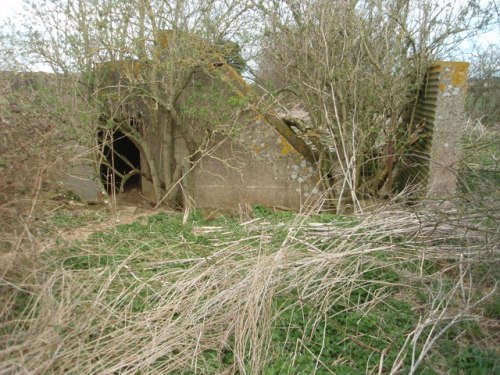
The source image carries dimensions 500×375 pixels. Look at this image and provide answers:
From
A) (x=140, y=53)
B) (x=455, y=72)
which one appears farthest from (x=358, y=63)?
(x=140, y=53)

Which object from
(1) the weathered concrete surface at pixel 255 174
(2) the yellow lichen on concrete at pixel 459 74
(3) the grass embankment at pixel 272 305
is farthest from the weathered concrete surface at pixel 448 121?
(3) the grass embankment at pixel 272 305

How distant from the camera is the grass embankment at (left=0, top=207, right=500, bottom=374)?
2635 mm

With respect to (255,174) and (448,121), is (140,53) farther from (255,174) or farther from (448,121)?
(448,121)

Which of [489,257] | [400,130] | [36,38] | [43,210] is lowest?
[489,257]

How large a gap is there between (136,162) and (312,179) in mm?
4399

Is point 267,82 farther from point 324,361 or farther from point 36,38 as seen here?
point 324,361

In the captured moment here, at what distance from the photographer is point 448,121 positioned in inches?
221

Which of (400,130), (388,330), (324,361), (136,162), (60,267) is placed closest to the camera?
(324,361)

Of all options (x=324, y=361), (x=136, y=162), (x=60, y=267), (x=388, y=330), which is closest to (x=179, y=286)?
(x=60, y=267)

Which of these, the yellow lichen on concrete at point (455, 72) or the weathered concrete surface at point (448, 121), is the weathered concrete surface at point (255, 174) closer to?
the weathered concrete surface at point (448, 121)

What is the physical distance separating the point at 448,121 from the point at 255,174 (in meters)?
2.91

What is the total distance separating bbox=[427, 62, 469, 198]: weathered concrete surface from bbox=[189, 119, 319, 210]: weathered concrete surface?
1782 millimetres

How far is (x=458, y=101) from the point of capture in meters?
5.56

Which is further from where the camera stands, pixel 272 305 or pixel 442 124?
pixel 442 124
